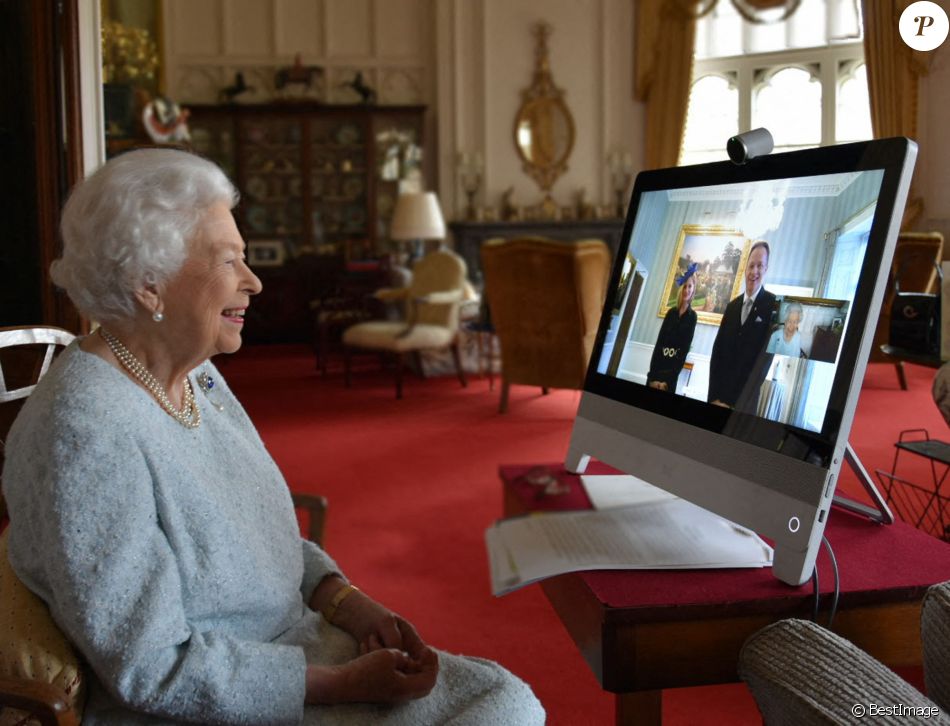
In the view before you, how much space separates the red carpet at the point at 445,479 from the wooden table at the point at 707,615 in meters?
1.05

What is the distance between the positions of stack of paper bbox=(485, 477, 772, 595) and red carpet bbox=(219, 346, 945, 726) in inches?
37.0

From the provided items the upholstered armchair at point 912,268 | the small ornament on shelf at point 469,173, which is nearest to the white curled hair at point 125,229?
the upholstered armchair at point 912,268

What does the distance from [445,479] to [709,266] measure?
298 centimetres

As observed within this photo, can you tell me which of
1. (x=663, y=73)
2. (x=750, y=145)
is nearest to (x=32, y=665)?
(x=750, y=145)

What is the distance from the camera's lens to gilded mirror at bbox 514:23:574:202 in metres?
8.66

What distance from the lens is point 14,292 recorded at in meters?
3.26

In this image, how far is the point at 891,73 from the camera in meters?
4.98

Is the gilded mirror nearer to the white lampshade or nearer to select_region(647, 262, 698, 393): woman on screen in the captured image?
the white lampshade

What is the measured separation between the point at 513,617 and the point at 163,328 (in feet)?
5.67

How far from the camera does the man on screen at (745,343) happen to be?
3.44 ft

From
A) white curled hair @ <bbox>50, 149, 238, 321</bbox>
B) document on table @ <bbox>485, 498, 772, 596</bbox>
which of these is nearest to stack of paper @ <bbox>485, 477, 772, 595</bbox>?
document on table @ <bbox>485, 498, 772, 596</bbox>

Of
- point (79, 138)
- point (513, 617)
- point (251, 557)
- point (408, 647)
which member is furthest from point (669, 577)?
point (79, 138)

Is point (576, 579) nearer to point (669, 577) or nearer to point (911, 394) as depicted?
point (669, 577)

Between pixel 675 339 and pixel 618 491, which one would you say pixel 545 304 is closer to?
pixel 618 491
